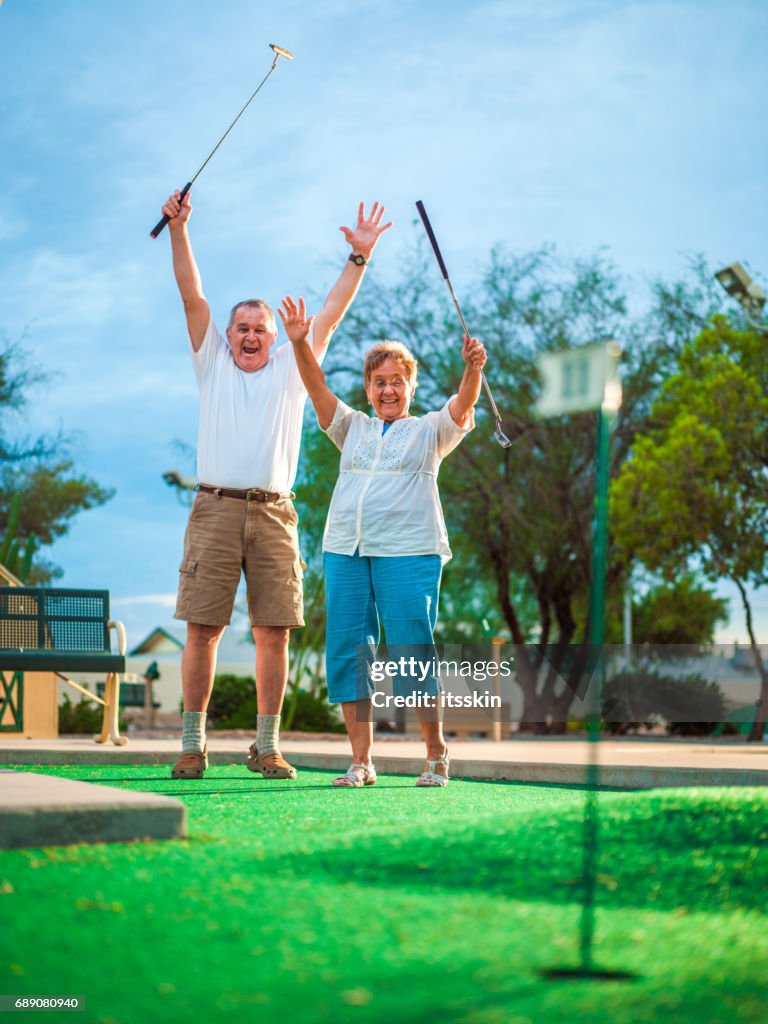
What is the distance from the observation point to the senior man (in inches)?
202

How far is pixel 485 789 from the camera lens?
17.2 feet

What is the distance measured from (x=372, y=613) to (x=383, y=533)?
394 millimetres

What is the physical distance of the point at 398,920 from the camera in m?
2.23

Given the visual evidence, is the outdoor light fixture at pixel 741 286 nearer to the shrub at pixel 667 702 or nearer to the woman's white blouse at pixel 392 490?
the shrub at pixel 667 702

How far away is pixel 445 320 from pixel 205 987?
21258 mm

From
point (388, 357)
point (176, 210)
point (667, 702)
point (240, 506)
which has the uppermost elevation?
point (176, 210)

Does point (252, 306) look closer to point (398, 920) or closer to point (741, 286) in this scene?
point (398, 920)

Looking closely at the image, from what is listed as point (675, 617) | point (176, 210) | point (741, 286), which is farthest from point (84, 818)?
point (675, 617)

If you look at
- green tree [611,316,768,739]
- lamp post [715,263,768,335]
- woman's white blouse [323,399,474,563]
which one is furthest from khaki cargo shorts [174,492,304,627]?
green tree [611,316,768,739]

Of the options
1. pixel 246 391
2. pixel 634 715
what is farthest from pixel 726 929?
pixel 634 715

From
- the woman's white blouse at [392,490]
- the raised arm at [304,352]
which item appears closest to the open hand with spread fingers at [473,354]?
the woman's white blouse at [392,490]

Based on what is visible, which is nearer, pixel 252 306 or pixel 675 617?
pixel 252 306

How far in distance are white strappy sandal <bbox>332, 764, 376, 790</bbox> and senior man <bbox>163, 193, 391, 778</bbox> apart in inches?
12.8

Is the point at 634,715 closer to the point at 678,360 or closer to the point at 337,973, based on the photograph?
the point at 678,360
